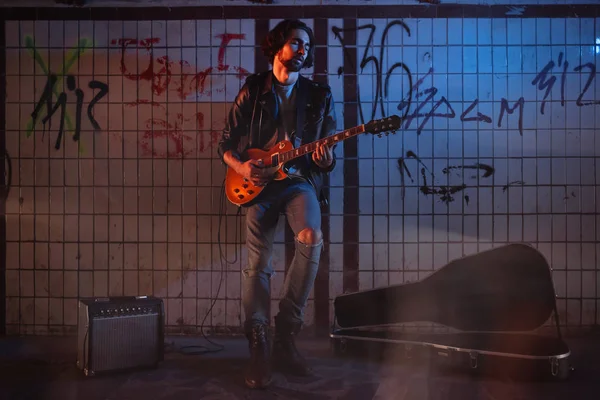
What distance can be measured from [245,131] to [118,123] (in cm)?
146

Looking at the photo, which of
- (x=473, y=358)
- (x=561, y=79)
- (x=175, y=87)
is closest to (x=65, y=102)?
(x=175, y=87)

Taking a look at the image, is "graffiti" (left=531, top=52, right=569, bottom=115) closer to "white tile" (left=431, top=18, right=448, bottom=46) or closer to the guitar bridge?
"white tile" (left=431, top=18, right=448, bottom=46)

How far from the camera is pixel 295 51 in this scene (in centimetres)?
378

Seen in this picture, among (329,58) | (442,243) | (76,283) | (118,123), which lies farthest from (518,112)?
(76,283)

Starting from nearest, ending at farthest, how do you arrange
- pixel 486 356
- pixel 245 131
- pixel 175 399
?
pixel 175 399 → pixel 486 356 → pixel 245 131

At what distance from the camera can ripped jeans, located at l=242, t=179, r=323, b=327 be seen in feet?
12.1

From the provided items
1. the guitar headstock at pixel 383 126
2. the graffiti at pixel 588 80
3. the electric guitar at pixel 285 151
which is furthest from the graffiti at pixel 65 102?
the graffiti at pixel 588 80

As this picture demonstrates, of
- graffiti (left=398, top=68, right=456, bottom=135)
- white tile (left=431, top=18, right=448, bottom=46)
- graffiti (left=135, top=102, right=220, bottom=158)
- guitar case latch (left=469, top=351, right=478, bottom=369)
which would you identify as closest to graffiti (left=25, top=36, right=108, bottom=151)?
graffiti (left=135, top=102, right=220, bottom=158)

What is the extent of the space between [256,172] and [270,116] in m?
0.44

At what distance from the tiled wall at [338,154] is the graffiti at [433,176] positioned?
2 centimetres

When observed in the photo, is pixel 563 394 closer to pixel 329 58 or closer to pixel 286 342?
pixel 286 342

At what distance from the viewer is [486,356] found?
363 centimetres

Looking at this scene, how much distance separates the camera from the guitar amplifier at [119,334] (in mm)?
3705

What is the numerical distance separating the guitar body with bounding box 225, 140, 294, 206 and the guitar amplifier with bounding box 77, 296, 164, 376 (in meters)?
0.90
